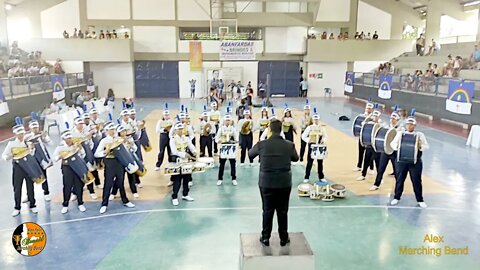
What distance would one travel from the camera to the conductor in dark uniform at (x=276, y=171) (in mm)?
5457

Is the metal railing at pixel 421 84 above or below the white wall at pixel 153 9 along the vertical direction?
below

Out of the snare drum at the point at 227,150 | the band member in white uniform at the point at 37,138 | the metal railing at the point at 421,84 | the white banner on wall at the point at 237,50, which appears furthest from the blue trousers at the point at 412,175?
the white banner on wall at the point at 237,50

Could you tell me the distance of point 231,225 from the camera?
816 centimetres

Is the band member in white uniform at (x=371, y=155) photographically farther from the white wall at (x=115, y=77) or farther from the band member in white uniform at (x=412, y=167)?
the white wall at (x=115, y=77)

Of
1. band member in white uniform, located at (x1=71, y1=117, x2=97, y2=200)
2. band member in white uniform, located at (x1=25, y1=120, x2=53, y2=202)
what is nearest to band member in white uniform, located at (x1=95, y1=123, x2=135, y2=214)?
band member in white uniform, located at (x1=71, y1=117, x2=97, y2=200)

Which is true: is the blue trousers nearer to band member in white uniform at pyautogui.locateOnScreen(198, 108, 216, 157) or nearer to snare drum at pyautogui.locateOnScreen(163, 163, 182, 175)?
snare drum at pyautogui.locateOnScreen(163, 163, 182, 175)

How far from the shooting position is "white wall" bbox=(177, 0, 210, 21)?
34.0 m

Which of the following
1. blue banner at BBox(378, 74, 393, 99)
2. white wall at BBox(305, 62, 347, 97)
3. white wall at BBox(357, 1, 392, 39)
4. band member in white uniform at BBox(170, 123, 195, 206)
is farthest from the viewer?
white wall at BBox(305, 62, 347, 97)

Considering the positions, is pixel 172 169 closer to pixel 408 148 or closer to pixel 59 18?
pixel 408 148

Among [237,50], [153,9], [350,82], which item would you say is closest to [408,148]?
[237,50]

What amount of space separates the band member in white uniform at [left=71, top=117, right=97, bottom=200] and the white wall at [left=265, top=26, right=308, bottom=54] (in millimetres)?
27306

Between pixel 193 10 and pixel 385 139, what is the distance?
90.7ft

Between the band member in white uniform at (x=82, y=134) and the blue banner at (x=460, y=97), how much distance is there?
14953mm

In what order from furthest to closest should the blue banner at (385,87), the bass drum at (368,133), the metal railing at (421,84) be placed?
the blue banner at (385,87) → the metal railing at (421,84) → the bass drum at (368,133)
